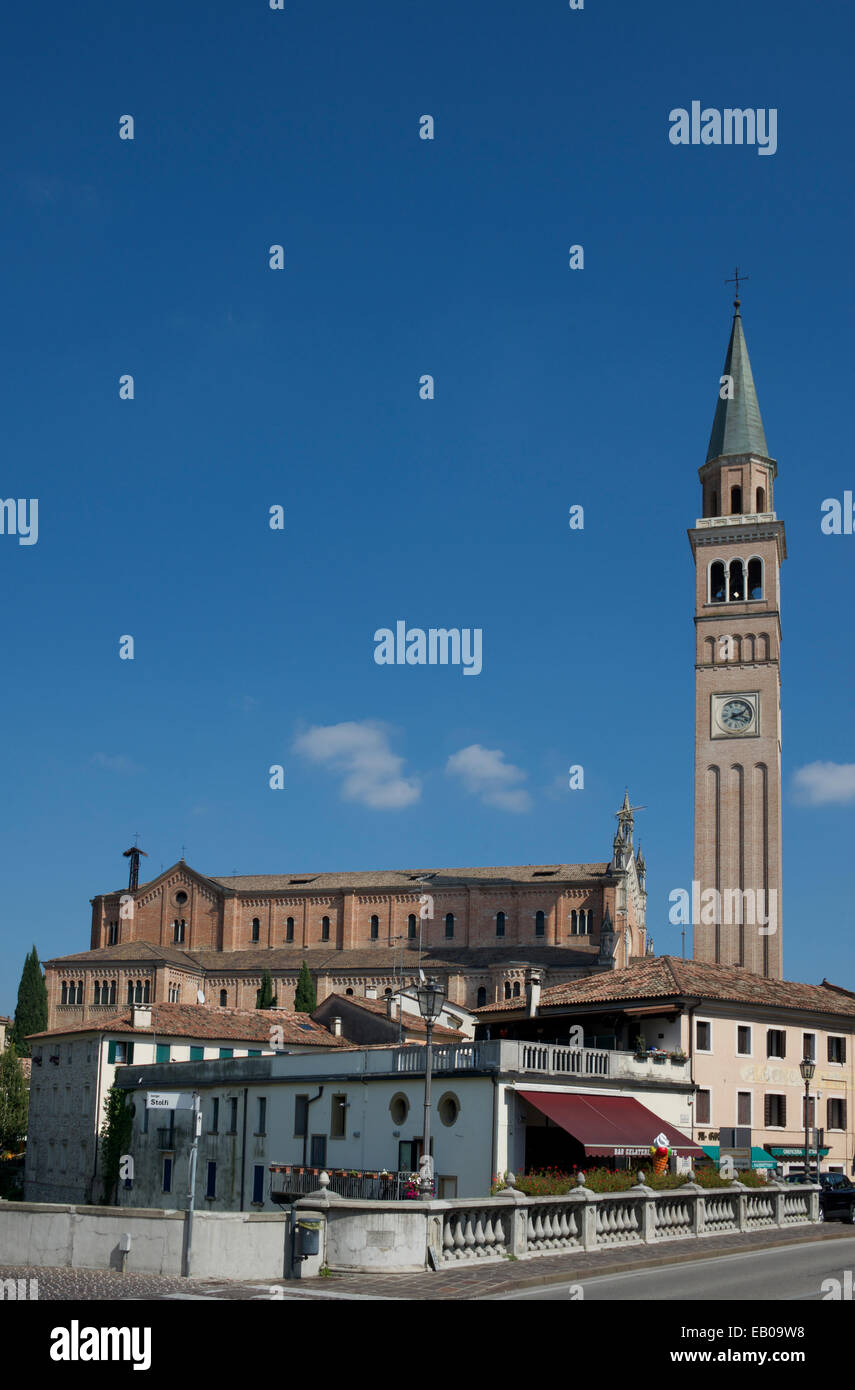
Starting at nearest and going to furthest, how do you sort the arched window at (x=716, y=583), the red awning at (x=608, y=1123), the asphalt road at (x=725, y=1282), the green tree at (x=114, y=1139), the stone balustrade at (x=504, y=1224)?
the asphalt road at (x=725, y=1282) → the stone balustrade at (x=504, y=1224) → the red awning at (x=608, y=1123) → the green tree at (x=114, y=1139) → the arched window at (x=716, y=583)

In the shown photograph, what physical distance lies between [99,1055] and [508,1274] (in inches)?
1640

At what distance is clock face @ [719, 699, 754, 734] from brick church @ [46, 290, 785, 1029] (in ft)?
0.28

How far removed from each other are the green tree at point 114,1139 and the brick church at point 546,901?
23954 mm

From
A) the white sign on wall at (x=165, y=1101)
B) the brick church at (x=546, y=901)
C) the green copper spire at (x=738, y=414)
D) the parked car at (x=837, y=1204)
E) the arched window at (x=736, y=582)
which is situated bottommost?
the parked car at (x=837, y=1204)

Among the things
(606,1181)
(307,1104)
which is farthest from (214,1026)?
(606,1181)

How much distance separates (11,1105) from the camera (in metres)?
75.1

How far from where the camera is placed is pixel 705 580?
86.4 metres

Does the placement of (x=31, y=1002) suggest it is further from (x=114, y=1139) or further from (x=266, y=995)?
(x=114, y=1139)

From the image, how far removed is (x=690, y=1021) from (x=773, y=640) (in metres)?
45.4

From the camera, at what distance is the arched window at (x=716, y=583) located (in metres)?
86.2

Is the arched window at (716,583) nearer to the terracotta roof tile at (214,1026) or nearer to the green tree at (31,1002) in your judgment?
the terracotta roof tile at (214,1026)

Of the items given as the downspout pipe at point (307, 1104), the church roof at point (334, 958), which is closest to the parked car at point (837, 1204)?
the downspout pipe at point (307, 1104)
